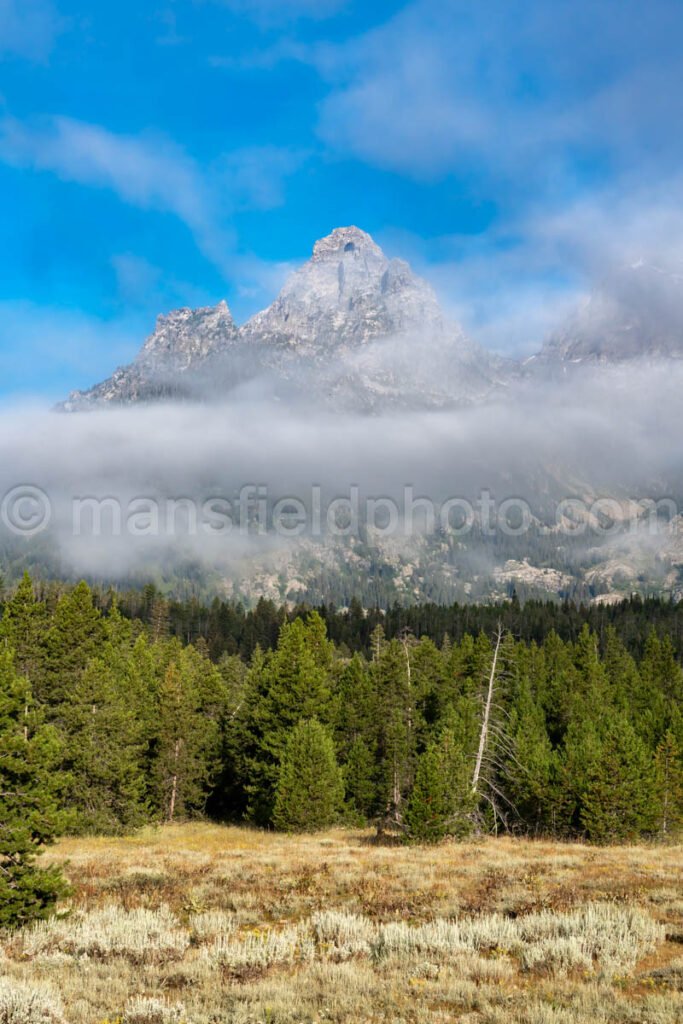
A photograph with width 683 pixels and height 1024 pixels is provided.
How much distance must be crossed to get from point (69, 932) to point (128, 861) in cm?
1272

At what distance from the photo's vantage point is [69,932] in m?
13.6

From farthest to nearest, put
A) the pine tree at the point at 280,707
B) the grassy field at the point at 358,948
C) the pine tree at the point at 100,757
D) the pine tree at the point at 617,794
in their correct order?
the pine tree at the point at 280,707 → the pine tree at the point at 100,757 → the pine tree at the point at 617,794 → the grassy field at the point at 358,948

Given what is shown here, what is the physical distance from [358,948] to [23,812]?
8.41 m

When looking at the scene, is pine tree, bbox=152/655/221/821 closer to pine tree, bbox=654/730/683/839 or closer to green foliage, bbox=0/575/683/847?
green foliage, bbox=0/575/683/847

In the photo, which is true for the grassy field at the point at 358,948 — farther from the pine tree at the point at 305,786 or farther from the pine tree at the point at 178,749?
the pine tree at the point at 178,749

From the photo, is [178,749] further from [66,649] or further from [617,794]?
[617,794]

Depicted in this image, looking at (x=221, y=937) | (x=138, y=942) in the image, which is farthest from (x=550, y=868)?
(x=138, y=942)

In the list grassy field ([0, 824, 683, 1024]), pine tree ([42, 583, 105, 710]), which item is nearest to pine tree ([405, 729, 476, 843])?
grassy field ([0, 824, 683, 1024])

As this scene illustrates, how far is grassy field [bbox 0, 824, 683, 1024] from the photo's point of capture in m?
9.27

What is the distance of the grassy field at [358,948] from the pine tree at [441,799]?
899 centimetres

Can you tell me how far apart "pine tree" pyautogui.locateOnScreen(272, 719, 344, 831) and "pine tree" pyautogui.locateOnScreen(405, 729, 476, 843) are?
9013mm

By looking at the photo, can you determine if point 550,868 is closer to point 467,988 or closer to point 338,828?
point 467,988

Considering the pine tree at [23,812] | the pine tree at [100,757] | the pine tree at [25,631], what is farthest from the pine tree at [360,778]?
the pine tree at [23,812]

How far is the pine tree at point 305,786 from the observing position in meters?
39.5
